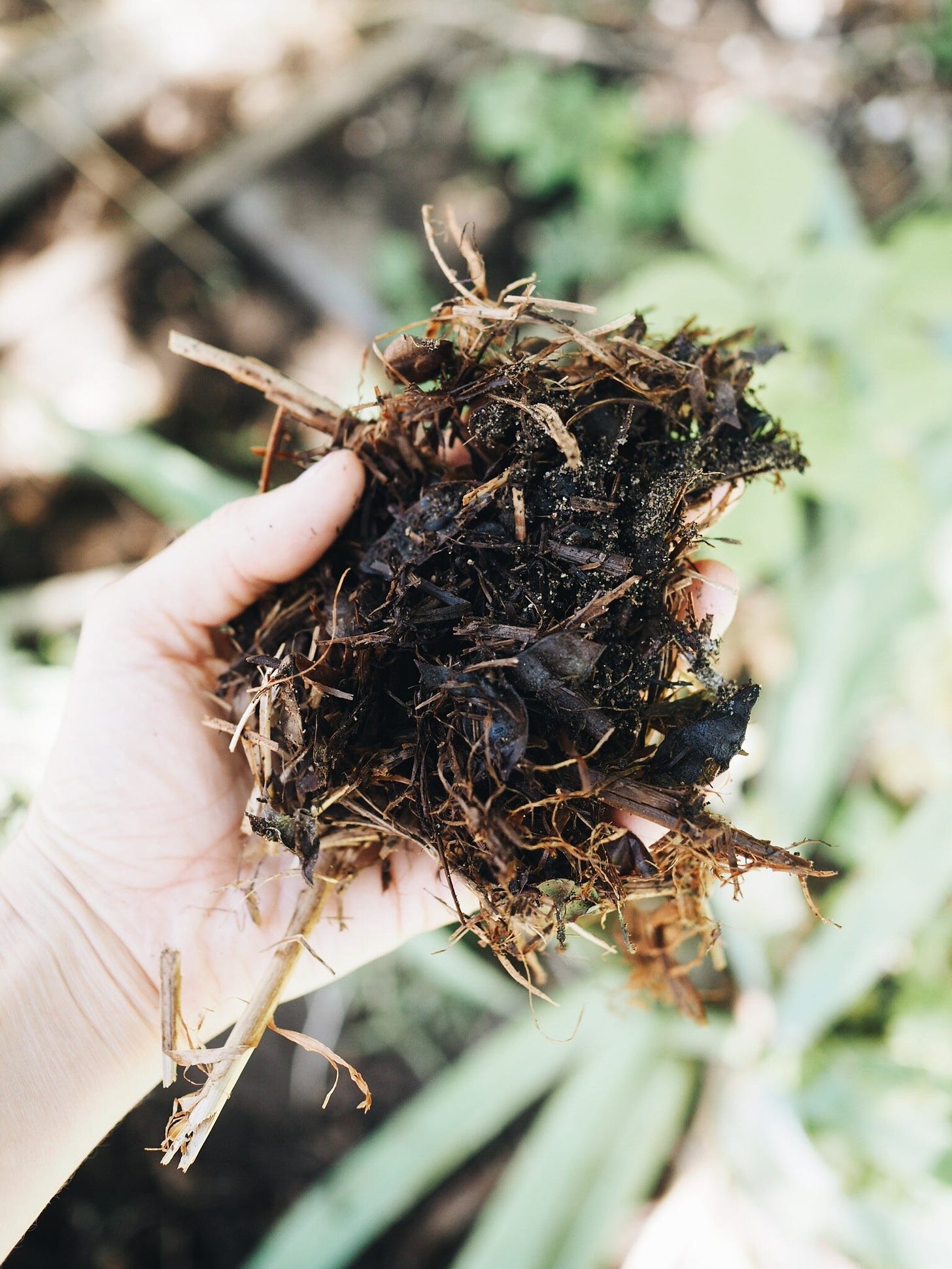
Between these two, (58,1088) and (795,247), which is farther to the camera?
(795,247)

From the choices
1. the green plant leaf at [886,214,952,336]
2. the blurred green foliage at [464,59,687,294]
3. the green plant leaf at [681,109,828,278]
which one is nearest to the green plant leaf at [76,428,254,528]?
the green plant leaf at [681,109,828,278]

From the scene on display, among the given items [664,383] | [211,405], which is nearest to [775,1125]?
[664,383]

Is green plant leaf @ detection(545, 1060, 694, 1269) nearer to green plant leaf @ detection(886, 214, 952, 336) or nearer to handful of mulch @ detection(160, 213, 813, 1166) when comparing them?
handful of mulch @ detection(160, 213, 813, 1166)

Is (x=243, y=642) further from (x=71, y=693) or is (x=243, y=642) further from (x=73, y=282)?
(x=73, y=282)

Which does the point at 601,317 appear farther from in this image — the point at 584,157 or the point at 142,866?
the point at 142,866

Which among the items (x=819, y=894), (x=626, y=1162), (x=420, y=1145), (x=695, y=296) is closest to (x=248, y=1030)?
(x=420, y=1145)
